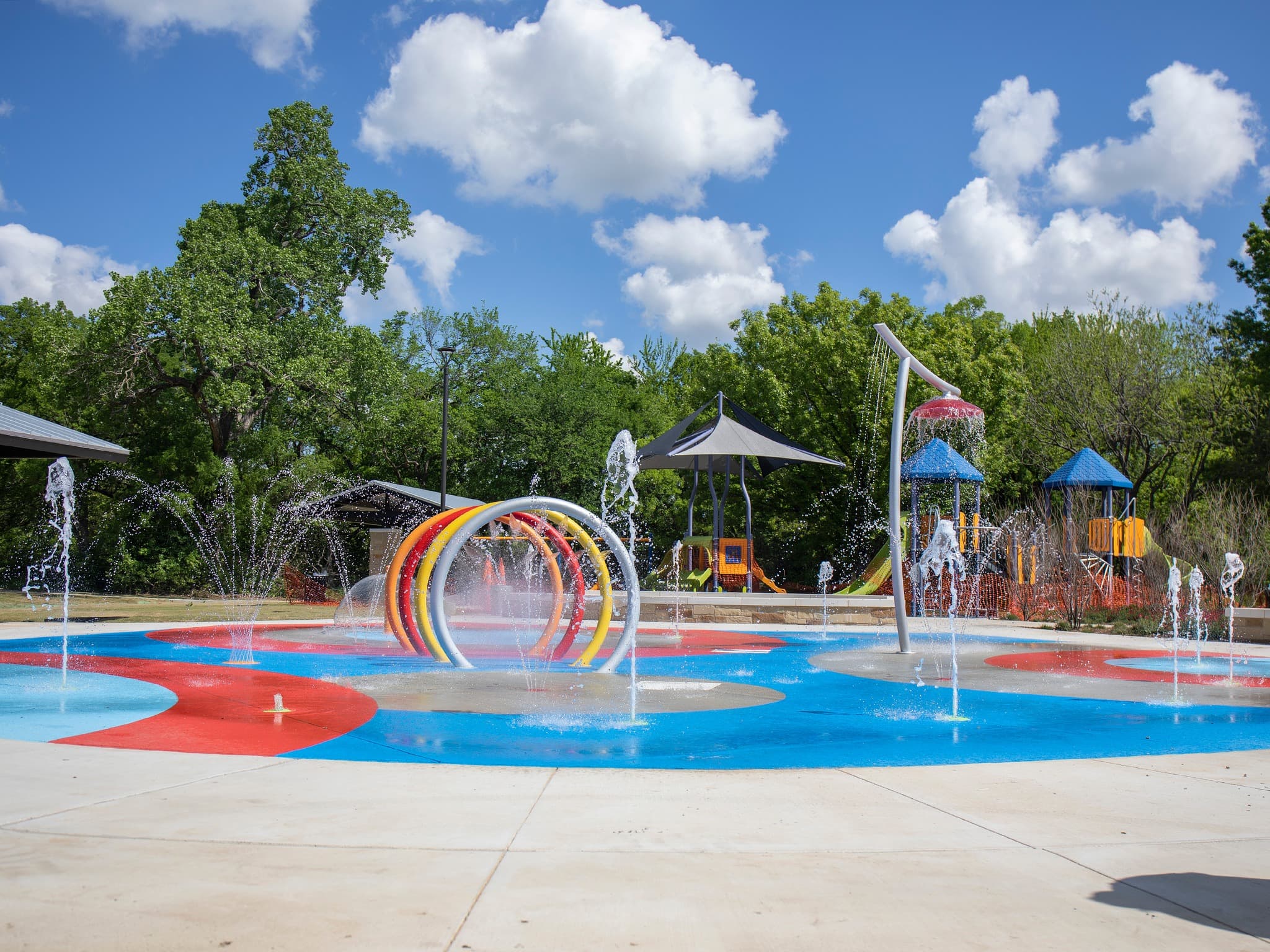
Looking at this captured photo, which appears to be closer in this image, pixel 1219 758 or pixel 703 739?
pixel 1219 758

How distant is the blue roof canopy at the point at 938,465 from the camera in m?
26.5

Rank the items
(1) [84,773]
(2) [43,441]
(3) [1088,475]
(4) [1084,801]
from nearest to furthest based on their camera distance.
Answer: (4) [1084,801] → (1) [84,773] → (2) [43,441] → (3) [1088,475]

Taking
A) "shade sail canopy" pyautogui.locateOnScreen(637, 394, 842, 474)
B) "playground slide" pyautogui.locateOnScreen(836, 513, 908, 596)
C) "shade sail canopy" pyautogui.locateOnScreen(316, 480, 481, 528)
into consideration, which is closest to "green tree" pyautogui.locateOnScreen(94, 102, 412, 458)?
"shade sail canopy" pyautogui.locateOnScreen(316, 480, 481, 528)

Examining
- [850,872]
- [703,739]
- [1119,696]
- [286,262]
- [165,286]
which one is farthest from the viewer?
[286,262]

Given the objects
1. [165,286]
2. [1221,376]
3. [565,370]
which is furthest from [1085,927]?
[565,370]

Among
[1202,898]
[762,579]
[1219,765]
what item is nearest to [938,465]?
[762,579]

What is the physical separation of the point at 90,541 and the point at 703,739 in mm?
36525

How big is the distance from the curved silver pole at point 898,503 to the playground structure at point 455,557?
4165 mm

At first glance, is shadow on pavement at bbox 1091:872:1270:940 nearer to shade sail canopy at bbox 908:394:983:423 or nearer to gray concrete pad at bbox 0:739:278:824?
gray concrete pad at bbox 0:739:278:824

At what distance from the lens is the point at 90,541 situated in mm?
37844

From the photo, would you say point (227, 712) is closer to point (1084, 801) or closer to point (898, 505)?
point (1084, 801)

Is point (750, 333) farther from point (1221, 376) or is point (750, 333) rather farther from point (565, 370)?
point (1221, 376)

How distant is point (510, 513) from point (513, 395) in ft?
94.1

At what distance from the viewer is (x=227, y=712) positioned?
8805mm
